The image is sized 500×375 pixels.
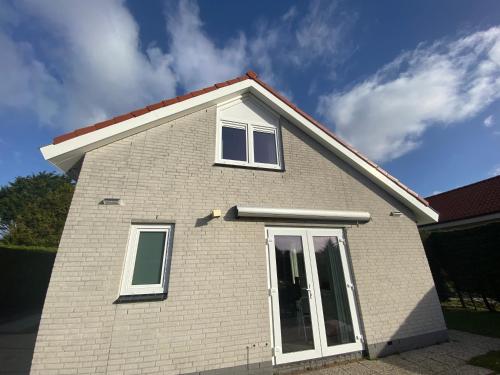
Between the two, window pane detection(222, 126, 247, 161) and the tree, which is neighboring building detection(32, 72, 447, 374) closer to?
window pane detection(222, 126, 247, 161)

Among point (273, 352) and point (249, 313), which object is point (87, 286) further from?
point (273, 352)

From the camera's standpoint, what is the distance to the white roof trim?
4648mm

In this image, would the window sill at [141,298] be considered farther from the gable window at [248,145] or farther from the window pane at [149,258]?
the gable window at [248,145]

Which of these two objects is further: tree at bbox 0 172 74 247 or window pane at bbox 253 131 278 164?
A: tree at bbox 0 172 74 247

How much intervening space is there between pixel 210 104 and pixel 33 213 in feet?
96.7

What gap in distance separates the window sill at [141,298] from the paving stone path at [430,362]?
3.10 metres

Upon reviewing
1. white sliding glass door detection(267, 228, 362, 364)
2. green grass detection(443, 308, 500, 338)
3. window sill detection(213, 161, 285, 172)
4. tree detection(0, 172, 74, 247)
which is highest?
tree detection(0, 172, 74, 247)

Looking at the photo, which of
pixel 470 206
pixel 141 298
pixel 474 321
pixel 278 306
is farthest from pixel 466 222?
pixel 141 298

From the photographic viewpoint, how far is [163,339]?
397 cm

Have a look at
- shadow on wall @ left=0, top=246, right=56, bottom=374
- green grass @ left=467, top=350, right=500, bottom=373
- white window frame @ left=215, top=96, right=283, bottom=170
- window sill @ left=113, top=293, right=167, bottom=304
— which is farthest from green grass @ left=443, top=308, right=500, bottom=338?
shadow on wall @ left=0, top=246, right=56, bottom=374

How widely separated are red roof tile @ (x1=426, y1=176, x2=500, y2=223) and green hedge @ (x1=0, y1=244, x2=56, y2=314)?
76.5ft

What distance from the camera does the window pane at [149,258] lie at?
4.30 metres

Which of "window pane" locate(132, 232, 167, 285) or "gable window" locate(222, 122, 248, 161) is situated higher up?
"gable window" locate(222, 122, 248, 161)

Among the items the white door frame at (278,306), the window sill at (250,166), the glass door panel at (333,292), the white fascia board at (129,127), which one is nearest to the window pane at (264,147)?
the window sill at (250,166)
